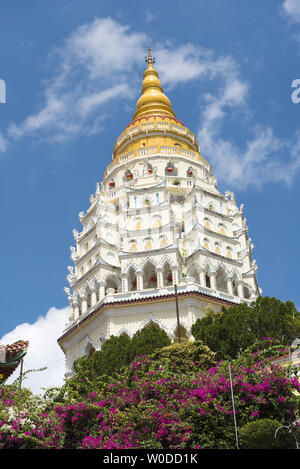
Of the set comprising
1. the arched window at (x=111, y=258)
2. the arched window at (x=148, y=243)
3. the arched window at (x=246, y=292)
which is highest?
the arched window at (x=148, y=243)

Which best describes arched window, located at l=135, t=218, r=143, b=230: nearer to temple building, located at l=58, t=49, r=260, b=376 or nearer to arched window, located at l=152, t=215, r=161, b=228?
temple building, located at l=58, t=49, r=260, b=376

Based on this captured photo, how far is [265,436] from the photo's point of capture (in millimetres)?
24438

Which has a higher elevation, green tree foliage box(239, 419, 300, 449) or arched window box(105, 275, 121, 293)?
arched window box(105, 275, 121, 293)

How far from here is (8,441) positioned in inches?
990

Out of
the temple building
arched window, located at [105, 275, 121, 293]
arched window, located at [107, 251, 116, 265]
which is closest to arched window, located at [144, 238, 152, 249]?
the temple building

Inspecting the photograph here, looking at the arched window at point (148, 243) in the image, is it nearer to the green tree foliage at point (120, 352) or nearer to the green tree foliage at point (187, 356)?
the green tree foliage at point (120, 352)

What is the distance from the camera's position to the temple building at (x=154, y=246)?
46.2m

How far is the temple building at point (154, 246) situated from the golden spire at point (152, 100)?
366cm

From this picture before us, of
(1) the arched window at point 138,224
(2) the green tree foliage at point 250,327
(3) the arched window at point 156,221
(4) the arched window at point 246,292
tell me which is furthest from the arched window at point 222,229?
(2) the green tree foliage at point 250,327

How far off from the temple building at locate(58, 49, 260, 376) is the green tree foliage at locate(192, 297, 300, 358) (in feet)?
17.8

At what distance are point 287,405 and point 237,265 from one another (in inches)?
1004

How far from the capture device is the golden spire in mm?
65438
